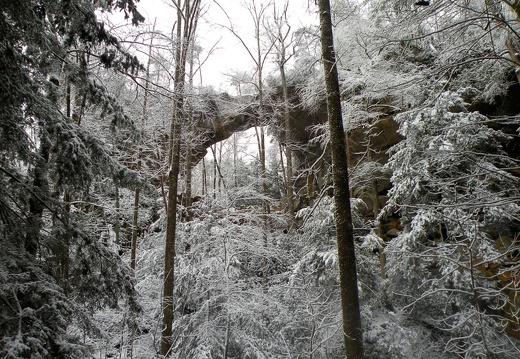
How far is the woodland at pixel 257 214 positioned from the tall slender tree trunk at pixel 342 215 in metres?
0.02

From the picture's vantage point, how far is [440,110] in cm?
700

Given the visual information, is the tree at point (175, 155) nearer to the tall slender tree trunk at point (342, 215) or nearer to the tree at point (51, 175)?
the tree at point (51, 175)

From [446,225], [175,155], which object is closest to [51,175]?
[175,155]

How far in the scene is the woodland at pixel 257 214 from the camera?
330 cm

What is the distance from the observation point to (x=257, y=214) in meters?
8.16

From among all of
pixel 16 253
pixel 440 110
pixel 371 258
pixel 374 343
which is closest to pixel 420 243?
pixel 371 258

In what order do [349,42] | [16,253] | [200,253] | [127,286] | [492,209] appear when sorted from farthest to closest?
[349,42], [200,253], [492,209], [127,286], [16,253]

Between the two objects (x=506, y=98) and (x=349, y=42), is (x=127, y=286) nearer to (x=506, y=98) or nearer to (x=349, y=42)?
(x=349, y=42)

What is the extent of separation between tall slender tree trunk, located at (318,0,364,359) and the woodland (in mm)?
24

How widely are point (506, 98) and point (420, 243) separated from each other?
7.48m

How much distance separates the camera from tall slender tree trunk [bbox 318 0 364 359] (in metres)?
4.65

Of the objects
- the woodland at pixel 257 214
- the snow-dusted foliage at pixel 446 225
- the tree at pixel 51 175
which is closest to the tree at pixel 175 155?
the woodland at pixel 257 214

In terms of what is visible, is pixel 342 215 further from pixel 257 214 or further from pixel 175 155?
pixel 175 155

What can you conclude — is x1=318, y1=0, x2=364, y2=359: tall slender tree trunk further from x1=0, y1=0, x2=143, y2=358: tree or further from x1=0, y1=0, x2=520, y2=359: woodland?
x1=0, y1=0, x2=143, y2=358: tree
